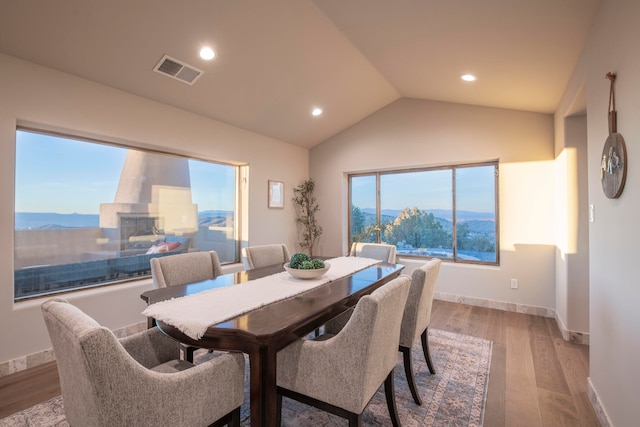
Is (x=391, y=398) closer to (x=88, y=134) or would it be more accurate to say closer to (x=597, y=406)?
(x=597, y=406)

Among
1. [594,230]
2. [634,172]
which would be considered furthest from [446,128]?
[634,172]

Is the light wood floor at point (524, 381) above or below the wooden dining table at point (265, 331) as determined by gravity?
below

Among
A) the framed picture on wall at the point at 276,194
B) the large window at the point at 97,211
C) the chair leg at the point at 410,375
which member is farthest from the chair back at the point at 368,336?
the framed picture on wall at the point at 276,194

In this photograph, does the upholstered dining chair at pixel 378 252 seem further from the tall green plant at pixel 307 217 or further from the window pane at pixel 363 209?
the tall green plant at pixel 307 217

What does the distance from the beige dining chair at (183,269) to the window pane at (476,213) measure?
3.47m

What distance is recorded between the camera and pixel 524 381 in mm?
2398

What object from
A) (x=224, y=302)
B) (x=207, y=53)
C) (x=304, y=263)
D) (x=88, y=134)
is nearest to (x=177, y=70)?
(x=207, y=53)

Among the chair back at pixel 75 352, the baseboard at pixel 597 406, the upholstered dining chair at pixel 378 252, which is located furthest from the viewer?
the upholstered dining chair at pixel 378 252

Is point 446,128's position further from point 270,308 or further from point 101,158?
point 101,158

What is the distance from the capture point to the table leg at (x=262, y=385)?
138cm

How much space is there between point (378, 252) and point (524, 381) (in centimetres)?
170

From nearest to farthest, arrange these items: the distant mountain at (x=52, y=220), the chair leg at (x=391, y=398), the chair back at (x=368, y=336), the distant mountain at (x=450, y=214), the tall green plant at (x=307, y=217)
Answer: the chair back at (x=368, y=336) → the chair leg at (x=391, y=398) → the distant mountain at (x=52, y=220) → the distant mountain at (x=450, y=214) → the tall green plant at (x=307, y=217)

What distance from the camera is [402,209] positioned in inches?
198

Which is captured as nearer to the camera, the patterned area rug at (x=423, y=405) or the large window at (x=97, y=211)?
the patterned area rug at (x=423, y=405)
